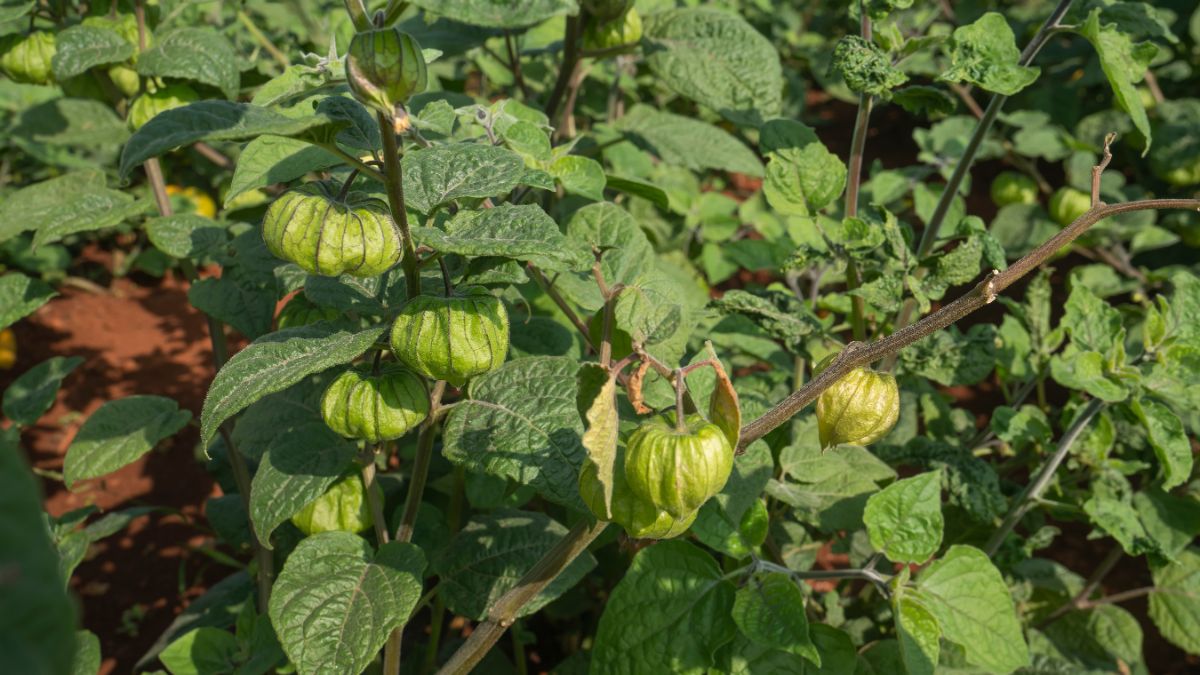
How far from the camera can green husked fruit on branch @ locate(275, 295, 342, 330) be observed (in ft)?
4.48

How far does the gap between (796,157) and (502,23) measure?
928 millimetres

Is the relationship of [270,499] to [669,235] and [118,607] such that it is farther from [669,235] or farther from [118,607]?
[669,235]

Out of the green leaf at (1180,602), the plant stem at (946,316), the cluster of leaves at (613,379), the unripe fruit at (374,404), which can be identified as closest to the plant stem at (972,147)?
the cluster of leaves at (613,379)

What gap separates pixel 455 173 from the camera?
3.58 ft

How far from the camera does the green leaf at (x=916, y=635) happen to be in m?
1.21

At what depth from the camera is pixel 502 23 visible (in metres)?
0.80

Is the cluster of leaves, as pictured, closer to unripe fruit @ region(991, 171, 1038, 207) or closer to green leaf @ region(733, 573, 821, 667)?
green leaf @ region(733, 573, 821, 667)

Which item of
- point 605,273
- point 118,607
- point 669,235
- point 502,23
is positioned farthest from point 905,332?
point 118,607

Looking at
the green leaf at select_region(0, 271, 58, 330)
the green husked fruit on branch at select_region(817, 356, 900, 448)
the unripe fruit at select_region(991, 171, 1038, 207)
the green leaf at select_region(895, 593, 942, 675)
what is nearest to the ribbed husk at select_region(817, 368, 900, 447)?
the green husked fruit on branch at select_region(817, 356, 900, 448)

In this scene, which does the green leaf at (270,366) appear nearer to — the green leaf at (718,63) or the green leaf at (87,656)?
the green leaf at (87,656)

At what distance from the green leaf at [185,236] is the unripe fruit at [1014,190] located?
10.3 feet

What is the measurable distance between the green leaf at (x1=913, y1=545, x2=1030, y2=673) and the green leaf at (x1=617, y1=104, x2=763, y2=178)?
3.33ft

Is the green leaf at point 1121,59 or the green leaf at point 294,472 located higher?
the green leaf at point 1121,59

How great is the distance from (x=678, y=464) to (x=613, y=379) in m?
0.10
